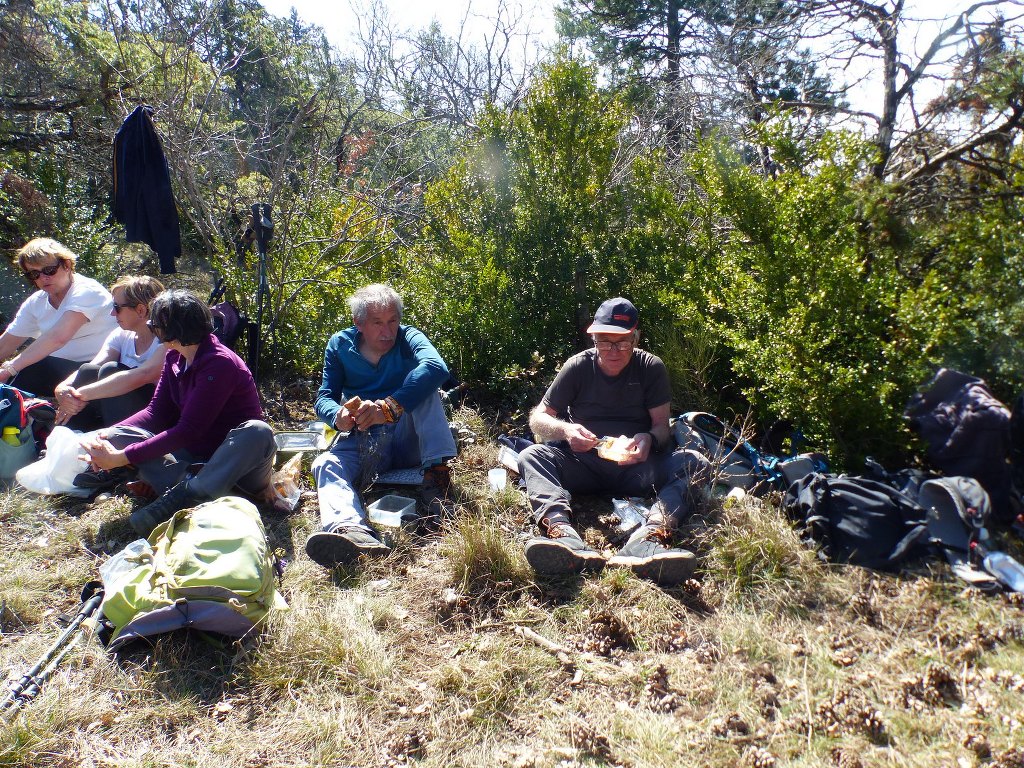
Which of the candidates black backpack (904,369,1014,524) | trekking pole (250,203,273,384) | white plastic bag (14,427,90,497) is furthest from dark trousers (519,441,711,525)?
trekking pole (250,203,273,384)

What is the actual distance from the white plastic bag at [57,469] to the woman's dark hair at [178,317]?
1.06m

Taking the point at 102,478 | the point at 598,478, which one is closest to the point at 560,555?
the point at 598,478

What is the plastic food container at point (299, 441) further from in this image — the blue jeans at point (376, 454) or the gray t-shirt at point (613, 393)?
the gray t-shirt at point (613, 393)

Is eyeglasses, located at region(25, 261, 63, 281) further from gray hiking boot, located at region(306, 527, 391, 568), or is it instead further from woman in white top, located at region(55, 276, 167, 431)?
gray hiking boot, located at region(306, 527, 391, 568)

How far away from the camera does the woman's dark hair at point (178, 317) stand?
3.42 m

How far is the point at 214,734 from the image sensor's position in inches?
91.9

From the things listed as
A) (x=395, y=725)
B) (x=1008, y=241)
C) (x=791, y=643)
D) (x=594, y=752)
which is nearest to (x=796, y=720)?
(x=791, y=643)

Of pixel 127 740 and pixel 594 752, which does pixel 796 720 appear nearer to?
pixel 594 752

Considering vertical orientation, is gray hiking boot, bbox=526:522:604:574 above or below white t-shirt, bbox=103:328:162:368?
below

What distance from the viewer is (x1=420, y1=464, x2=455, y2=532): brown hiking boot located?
3.73 m

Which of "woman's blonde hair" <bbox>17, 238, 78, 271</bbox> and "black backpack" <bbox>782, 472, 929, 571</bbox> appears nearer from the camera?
"black backpack" <bbox>782, 472, 929, 571</bbox>

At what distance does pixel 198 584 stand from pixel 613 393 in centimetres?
221

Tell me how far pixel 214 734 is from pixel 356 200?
17.2ft

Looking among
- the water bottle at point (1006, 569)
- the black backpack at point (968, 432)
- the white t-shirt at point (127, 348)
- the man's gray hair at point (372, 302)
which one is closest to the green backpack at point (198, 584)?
the man's gray hair at point (372, 302)
